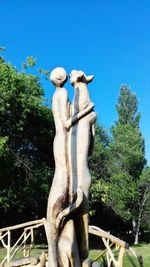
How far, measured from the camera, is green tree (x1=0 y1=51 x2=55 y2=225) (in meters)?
23.8

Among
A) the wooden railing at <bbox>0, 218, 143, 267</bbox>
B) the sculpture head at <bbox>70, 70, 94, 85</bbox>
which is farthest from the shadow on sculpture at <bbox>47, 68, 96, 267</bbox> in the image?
the wooden railing at <bbox>0, 218, 143, 267</bbox>

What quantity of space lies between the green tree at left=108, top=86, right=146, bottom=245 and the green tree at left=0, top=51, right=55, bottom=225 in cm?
691

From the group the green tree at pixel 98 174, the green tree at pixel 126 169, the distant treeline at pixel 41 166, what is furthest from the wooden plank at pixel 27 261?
the green tree at pixel 126 169

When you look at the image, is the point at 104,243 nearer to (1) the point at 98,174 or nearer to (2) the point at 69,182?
(2) the point at 69,182

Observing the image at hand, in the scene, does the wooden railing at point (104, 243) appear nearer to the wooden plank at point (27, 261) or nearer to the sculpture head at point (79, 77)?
the wooden plank at point (27, 261)

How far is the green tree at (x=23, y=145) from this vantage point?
78.0 feet

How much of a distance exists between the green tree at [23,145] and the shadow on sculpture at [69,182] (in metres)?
15.7

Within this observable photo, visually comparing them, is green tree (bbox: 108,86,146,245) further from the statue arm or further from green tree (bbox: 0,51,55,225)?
the statue arm

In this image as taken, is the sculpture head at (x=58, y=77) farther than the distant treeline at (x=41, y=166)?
No

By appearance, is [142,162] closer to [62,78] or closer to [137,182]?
[137,182]

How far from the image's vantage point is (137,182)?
3394 centimetres

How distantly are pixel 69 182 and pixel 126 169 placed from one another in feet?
97.0

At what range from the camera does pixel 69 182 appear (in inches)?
229

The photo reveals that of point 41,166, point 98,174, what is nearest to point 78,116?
point 41,166
